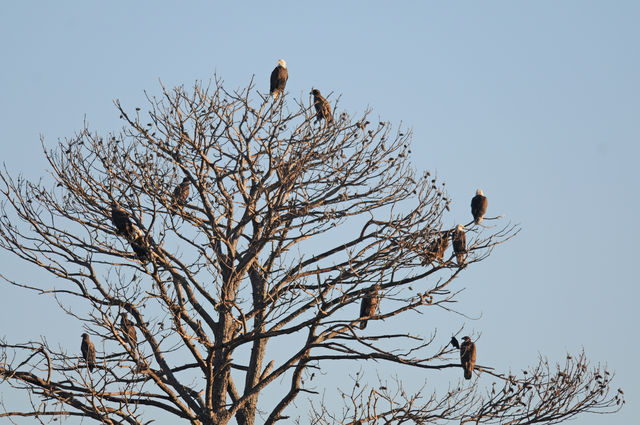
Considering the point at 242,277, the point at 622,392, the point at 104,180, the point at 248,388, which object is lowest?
the point at 622,392

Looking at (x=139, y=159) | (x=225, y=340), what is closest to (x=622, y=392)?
(x=225, y=340)

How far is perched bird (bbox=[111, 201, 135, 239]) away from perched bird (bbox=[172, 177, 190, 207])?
570 millimetres

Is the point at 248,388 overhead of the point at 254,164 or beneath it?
beneath

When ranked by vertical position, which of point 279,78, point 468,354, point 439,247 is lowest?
point 468,354

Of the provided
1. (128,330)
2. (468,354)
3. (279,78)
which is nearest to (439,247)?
(468,354)

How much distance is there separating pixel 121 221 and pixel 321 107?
9.94 ft

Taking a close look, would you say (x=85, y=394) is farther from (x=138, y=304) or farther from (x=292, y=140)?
(x=292, y=140)

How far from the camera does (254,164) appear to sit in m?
11.1

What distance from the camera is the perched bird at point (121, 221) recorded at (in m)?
10.5

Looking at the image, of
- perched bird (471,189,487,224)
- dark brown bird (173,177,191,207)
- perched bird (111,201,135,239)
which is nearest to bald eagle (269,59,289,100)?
dark brown bird (173,177,191,207)

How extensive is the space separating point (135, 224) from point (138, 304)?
3.70ft

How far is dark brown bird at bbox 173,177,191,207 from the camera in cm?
1083

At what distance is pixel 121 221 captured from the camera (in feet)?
34.7

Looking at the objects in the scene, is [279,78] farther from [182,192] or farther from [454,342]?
[454,342]
